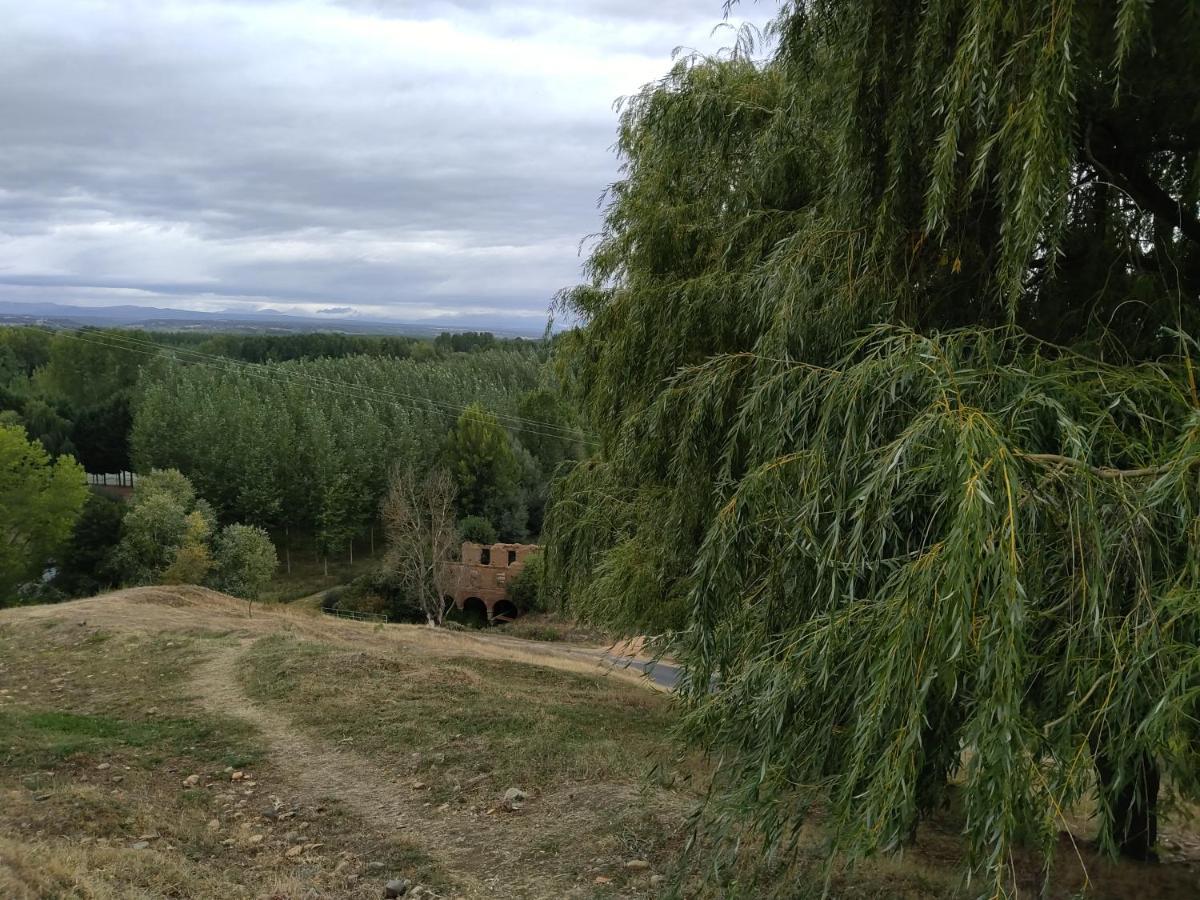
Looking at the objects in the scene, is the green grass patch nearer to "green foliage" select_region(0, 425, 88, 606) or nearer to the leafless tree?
the leafless tree

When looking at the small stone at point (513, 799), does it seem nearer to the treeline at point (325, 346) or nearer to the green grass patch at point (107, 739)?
the green grass patch at point (107, 739)

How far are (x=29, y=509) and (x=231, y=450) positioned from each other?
12009 mm

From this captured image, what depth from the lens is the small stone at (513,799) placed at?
268 inches

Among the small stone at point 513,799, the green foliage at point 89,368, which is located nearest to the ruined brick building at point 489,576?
the small stone at point 513,799

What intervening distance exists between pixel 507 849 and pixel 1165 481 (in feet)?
15.3

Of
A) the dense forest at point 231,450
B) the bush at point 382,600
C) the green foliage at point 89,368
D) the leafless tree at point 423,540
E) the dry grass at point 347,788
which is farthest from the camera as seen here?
the green foliage at point 89,368

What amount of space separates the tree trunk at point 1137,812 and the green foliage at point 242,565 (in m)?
30.2

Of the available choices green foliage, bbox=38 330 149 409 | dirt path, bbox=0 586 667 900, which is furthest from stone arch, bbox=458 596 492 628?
green foliage, bbox=38 330 149 409

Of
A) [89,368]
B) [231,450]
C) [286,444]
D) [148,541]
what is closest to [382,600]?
[148,541]

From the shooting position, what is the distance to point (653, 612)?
28.7 feet

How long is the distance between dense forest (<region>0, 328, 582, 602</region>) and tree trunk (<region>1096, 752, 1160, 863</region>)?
2144 centimetres

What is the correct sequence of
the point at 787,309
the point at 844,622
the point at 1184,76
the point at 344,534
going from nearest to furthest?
the point at 844,622 → the point at 1184,76 → the point at 787,309 → the point at 344,534

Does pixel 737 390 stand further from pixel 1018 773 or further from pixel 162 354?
pixel 162 354

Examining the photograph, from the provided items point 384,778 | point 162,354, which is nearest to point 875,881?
point 384,778
